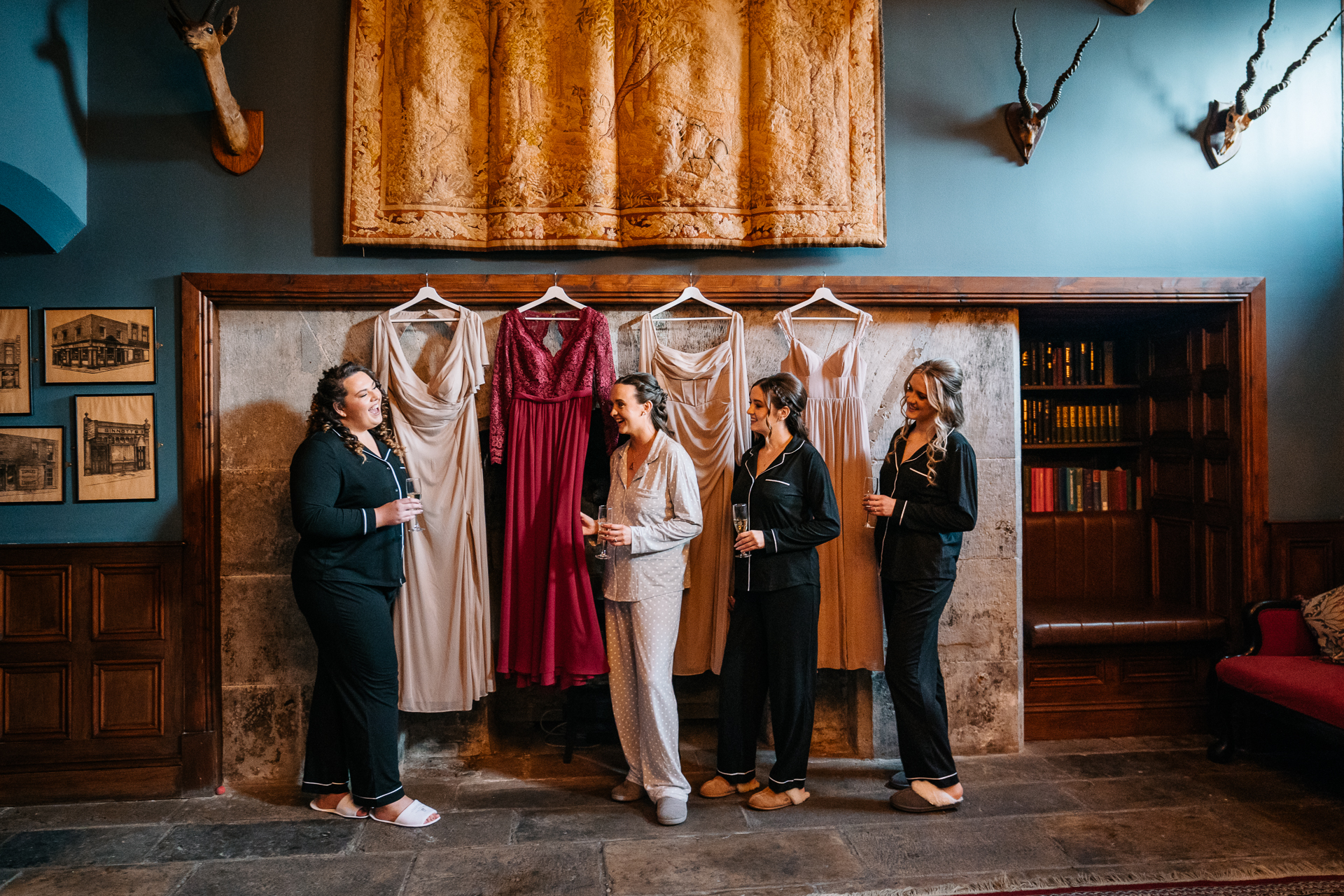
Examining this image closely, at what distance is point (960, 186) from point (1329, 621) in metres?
2.57

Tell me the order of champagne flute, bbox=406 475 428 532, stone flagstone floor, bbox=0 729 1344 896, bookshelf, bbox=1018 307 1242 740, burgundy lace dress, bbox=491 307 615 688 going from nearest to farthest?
stone flagstone floor, bbox=0 729 1344 896 → champagne flute, bbox=406 475 428 532 → burgundy lace dress, bbox=491 307 615 688 → bookshelf, bbox=1018 307 1242 740

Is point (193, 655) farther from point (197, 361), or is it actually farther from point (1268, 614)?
point (1268, 614)

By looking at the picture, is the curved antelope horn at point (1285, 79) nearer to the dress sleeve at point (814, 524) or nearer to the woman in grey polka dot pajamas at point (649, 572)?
the dress sleeve at point (814, 524)

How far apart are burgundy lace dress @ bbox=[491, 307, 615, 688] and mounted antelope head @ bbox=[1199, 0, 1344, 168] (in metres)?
3.11

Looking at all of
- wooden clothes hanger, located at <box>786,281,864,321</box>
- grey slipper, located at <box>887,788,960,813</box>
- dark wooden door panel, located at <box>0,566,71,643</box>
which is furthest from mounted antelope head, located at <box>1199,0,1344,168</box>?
dark wooden door panel, located at <box>0,566,71,643</box>

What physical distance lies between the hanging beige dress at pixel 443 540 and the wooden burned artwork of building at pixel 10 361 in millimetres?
1550

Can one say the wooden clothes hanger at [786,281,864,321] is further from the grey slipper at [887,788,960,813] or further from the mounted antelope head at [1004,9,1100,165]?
the grey slipper at [887,788,960,813]

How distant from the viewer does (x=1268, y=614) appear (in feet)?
12.1

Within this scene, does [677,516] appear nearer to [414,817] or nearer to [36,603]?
[414,817]

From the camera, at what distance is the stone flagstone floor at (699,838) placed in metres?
2.67

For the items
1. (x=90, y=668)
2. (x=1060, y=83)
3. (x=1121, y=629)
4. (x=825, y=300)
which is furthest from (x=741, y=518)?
(x=90, y=668)

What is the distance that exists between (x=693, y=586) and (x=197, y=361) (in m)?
2.40

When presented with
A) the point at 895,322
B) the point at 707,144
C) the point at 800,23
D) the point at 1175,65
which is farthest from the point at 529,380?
the point at 1175,65

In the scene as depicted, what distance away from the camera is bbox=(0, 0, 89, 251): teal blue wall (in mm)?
3033
